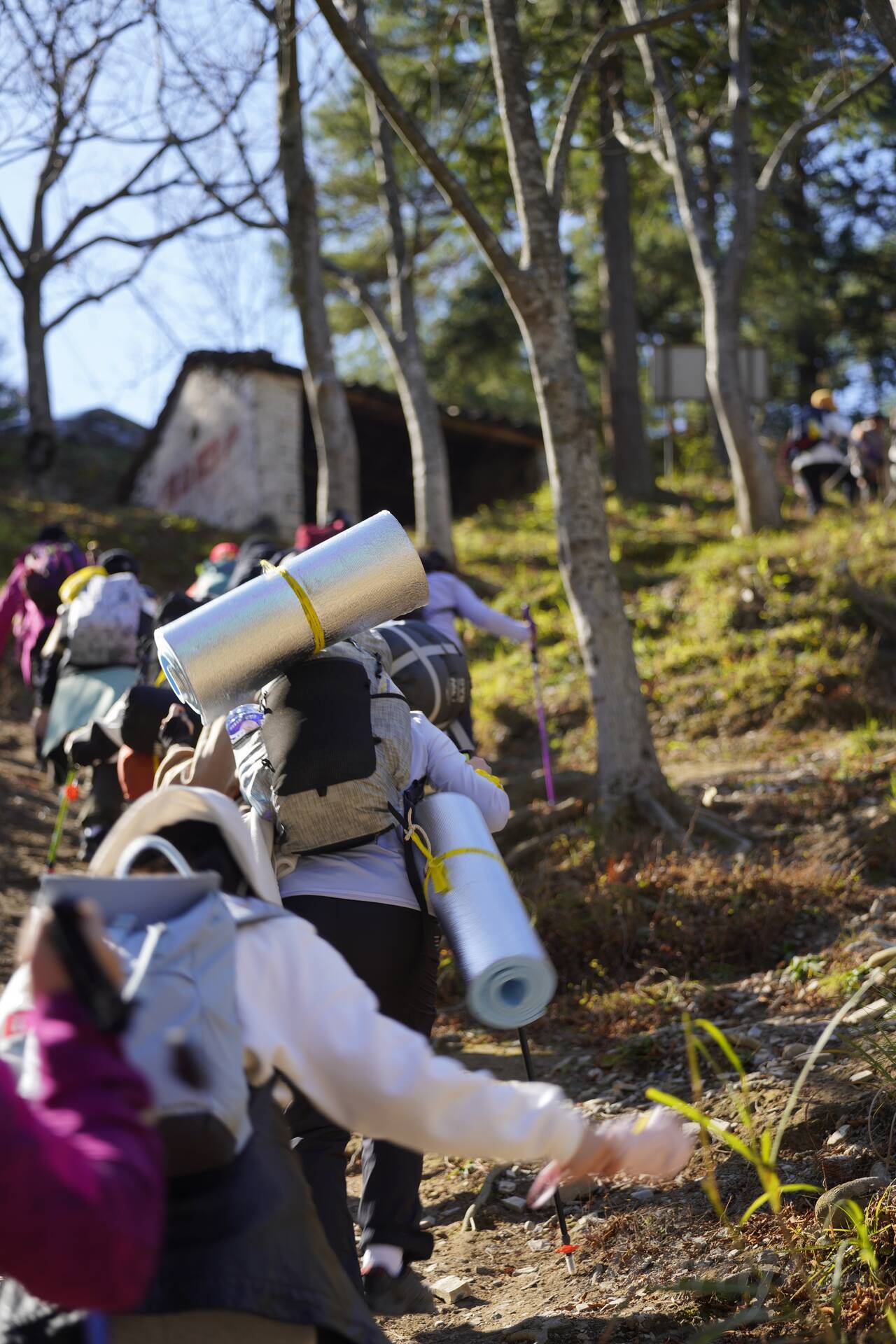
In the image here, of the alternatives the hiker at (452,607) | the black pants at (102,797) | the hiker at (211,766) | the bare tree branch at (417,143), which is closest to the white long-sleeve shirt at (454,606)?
the hiker at (452,607)

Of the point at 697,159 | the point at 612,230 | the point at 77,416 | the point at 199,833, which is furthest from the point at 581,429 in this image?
the point at 77,416

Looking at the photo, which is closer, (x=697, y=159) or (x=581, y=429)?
(x=581, y=429)

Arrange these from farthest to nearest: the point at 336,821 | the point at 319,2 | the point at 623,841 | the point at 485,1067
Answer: the point at 623,841 → the point at 319,2 → the point at 485,1067 → the point at 336,821

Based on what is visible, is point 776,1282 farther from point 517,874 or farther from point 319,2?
point 319,2

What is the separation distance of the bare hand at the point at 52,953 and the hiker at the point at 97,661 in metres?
5.34

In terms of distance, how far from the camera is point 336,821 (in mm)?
3176

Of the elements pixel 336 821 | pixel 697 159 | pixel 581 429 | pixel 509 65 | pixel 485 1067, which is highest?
pixel 697 159

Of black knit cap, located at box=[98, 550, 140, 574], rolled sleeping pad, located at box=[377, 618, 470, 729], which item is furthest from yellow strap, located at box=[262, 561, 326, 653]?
black knit cap, located at box=[98, 550, 140, 574]

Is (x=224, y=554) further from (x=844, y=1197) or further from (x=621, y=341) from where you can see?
(x=621, y=341)

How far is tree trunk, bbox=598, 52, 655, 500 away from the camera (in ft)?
61.1

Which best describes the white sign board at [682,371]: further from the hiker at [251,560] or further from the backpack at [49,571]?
the backpack at [49,571]

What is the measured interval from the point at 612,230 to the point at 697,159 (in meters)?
4.22

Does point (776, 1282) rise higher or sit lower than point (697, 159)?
lower

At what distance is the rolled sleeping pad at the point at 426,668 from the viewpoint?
4730 millimetres
